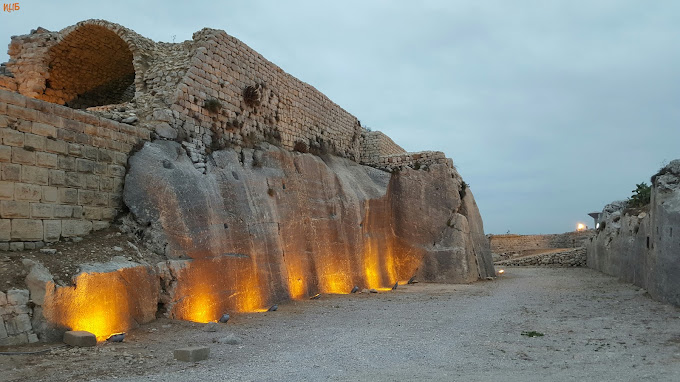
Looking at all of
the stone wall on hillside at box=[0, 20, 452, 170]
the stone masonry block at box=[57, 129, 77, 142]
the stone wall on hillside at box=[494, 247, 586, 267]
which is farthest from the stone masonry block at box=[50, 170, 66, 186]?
the stone wall on hillside at box=[494, 247, 586, 267]

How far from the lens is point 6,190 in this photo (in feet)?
20.4

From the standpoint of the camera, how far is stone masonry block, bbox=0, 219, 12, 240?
A: 6082 millimetres

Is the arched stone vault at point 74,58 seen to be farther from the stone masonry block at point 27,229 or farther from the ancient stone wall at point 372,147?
the ancient stone wall at point 372,147

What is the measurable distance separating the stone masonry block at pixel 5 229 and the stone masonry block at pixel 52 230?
1.66ft

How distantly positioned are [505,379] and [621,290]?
9294mm

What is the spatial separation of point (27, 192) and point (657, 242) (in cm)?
1109

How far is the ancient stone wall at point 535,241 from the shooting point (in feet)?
102

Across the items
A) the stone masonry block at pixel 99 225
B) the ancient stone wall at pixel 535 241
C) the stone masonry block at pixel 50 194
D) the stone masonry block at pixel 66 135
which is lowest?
the ancient stone wall at pixel 535 241

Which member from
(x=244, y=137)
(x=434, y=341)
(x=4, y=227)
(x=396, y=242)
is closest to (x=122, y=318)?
(x=4, y=227)

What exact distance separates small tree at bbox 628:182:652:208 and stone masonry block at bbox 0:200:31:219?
53.4ft

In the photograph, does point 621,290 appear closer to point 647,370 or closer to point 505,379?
point 647,370

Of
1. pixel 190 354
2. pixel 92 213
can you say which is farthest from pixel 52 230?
pixel 190 354

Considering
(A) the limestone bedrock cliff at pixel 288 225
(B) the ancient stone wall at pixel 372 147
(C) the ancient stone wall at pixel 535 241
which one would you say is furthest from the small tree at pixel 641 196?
(C) the ancient stone wall at pixel 535 241

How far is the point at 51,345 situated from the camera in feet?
17.5
